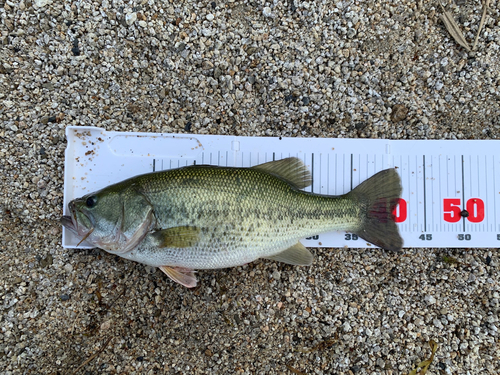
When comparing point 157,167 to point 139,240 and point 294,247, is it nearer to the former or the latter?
point 139,240

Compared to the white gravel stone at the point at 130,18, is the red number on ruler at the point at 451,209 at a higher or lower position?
lower

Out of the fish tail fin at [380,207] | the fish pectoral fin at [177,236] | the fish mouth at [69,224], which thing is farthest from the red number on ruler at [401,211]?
the fish mouth at [69,224]

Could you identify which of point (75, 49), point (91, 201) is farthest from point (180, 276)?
point (75, 49)

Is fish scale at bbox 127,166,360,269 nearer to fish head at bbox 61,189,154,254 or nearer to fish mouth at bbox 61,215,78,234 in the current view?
fish head at bbox 61,189,154,254

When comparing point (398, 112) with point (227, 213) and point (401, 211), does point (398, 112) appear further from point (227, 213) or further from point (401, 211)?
point (227, 213)

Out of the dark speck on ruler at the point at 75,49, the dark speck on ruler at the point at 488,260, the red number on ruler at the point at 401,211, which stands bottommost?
the dark speck on ruler at the point at 488,260

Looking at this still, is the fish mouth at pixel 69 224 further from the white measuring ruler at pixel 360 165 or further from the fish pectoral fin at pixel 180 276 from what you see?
the fish pectoral fin at pixel 180 276
